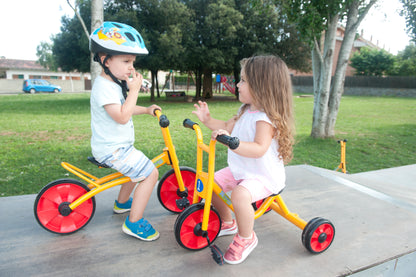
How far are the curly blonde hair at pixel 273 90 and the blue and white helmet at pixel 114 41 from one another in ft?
2.73

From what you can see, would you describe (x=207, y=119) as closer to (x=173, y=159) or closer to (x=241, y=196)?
(x=173, y=159)

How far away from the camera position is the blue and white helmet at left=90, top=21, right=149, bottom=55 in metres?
2.07

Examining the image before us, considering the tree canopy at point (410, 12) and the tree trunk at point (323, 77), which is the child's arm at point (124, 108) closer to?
the tree trunk at point (323, 77)

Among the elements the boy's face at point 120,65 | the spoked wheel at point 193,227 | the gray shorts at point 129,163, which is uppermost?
the boy's face at point 120,65

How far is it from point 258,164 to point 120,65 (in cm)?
125

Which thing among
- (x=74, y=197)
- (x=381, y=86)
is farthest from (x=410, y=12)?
(x=381, y=86)

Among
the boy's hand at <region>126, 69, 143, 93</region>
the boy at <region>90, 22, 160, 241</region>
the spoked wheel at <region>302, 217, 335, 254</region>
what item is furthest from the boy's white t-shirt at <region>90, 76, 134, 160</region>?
the spoked wheel at <region>302, 217, 335, 254</region>

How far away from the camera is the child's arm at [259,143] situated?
1875 millimetres

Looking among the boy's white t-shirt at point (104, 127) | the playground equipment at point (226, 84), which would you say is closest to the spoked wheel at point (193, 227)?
the boy's white t-shirt at point (104, 127)

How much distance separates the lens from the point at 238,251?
204 centimetres

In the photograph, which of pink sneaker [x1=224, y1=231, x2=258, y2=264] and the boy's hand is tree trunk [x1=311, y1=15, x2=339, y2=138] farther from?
pink sneaker [x1=224, y1=231, x2=258, y2=264]

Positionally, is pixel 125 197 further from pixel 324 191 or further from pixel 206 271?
pixel 324 191

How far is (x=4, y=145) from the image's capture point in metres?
6.09

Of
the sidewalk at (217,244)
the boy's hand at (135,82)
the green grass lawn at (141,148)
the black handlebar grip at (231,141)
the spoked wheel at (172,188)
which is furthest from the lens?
the green grass lawn at (141,148)
